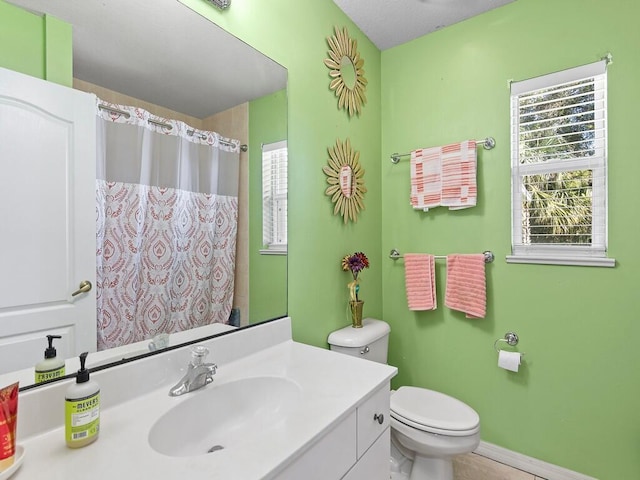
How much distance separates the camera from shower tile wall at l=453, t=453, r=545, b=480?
5.39ft

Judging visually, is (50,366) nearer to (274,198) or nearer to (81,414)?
(81,414)

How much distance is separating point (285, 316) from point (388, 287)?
3.05 ft

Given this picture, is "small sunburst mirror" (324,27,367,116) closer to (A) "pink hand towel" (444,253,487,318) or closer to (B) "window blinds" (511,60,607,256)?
(B) "window blinds" (511,60,607,256)

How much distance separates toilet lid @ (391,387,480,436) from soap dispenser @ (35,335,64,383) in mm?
1297

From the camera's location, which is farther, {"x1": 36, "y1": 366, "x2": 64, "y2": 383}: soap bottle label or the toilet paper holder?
the toilet paper holder

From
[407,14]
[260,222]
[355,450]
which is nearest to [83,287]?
[260,222]

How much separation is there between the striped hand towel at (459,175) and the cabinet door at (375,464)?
4.11 ft

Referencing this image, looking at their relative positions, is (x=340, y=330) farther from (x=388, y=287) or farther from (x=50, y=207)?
(x=50, y=207)

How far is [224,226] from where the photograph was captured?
1.21 meters

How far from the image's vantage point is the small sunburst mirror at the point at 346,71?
1.69 meters

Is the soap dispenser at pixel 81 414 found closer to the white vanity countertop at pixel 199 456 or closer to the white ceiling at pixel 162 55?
the white vanity countertop at pixel 199 456

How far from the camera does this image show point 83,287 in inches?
33.2

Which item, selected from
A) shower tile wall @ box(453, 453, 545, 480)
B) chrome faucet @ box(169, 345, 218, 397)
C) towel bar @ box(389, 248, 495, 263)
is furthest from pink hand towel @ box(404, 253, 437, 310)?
chrome faucet @ box(169, 345, 218, 397)

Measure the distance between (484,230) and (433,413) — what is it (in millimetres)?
990
